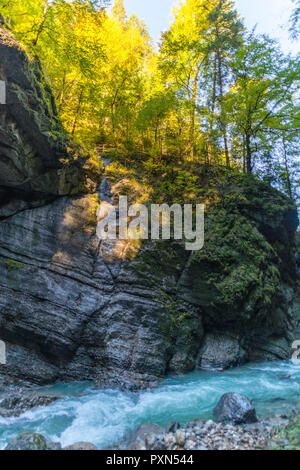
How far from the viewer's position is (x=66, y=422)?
5.42 m

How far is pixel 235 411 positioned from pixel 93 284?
553 centimetres

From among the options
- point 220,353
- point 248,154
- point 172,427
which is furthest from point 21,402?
point 248,154

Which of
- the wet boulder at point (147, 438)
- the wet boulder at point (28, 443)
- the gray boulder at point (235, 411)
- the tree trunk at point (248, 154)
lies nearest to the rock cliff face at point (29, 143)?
the wet boulder at point (28, 443)

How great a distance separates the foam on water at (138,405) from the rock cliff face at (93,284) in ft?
2.17

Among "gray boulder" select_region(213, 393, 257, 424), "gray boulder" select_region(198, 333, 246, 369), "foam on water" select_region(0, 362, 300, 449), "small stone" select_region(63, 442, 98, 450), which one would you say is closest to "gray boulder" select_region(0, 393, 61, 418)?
"foam on water" select_region(0, 362, 300, 449)

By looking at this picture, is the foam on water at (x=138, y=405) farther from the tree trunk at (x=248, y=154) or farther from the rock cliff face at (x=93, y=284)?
the tree trunk at (x=248, y=154)

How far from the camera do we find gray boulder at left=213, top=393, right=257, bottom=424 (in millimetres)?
4969

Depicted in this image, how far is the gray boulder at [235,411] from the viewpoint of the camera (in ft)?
16.3

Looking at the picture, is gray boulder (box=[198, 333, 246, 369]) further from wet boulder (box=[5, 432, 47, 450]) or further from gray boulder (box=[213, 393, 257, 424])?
wet boulder (box=[5, 432, 47, 450])

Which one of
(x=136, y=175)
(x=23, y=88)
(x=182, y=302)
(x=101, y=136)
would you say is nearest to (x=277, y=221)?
(x=182, y=302)

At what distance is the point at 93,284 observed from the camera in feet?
28.1

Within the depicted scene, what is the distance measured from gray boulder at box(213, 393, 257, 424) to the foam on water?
38 centimetres

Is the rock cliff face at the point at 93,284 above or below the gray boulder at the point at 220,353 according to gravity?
above

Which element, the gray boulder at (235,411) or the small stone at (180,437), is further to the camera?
the gray boulder at (235,411)
